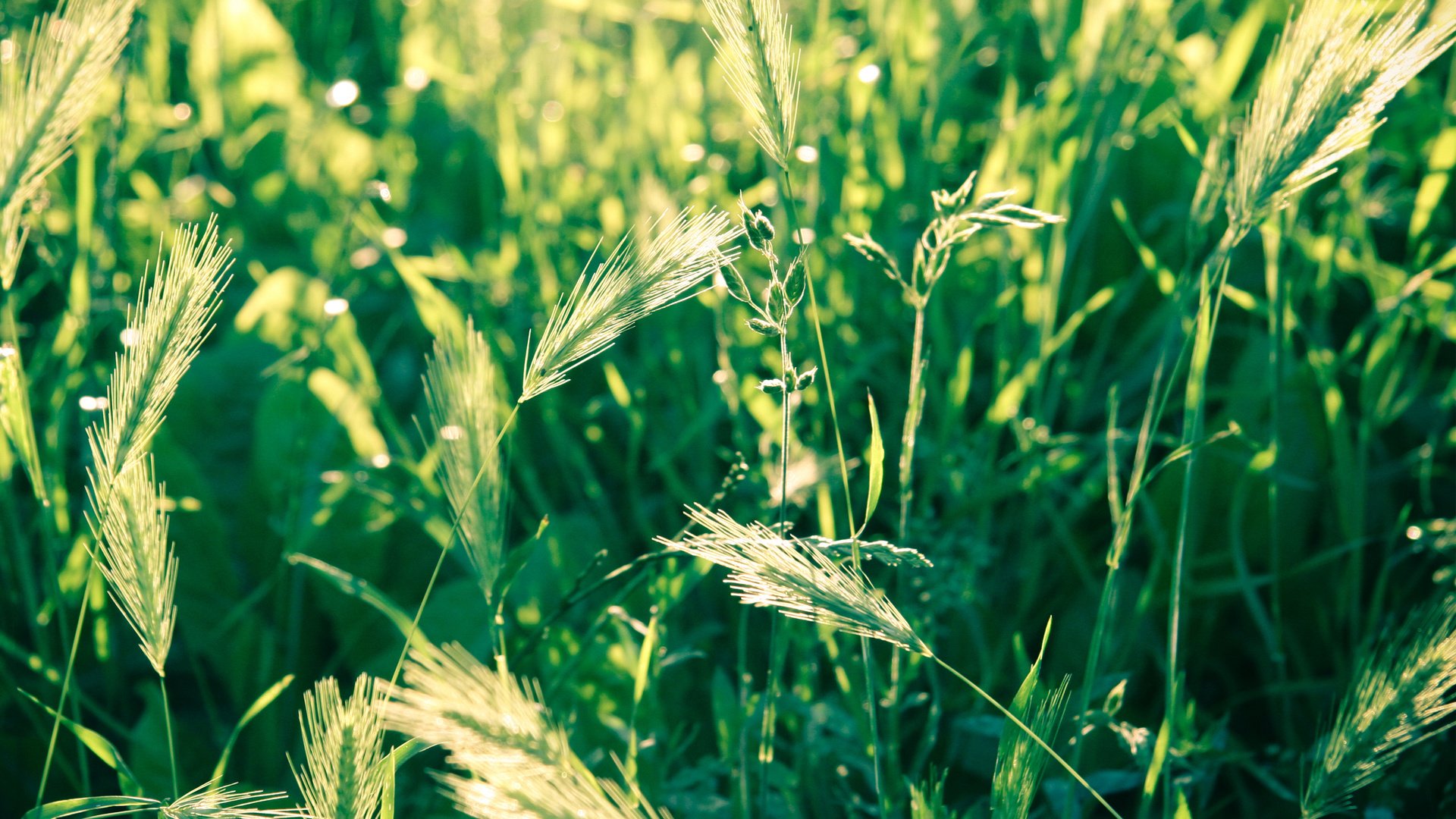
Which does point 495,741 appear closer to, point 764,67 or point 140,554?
point 140,554

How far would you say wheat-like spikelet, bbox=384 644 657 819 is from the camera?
0.44 m

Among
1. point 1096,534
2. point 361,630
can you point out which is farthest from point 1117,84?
point 361,630

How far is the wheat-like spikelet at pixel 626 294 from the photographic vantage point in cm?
54

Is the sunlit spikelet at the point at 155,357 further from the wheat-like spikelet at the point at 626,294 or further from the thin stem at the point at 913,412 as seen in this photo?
the thin stem at the point at 913,412

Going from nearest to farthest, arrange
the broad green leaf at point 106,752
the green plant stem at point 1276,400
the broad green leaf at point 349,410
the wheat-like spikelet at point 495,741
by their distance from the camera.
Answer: the wheat-like spikelet at point 495,741
the broad green leaf at point 106,752
the green plant stem at point 1276,400
the broad green leaf at point 349,410

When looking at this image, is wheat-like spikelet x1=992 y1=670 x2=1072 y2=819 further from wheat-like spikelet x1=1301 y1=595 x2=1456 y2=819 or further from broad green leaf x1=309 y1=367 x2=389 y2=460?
broad green leaf x1=309 y1=367 x2=389 y2=460

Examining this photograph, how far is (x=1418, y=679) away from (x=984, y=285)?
2.22 feet

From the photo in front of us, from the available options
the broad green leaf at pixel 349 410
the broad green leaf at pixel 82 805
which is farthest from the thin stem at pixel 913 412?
the broad green leaf at pixel 349 410

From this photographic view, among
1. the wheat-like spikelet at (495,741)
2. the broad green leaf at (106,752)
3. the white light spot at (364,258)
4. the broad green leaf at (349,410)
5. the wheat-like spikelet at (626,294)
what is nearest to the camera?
the wheat-like spikelet at (495,741)

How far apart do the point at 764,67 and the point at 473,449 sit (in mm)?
276

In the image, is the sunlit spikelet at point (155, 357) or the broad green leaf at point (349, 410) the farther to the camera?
the broad green leaf at point (349, 410)

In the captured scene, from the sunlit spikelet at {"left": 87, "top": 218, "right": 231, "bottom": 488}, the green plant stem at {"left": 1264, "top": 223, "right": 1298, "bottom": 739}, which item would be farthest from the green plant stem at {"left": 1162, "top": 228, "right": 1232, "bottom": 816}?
the sunlit spikelet at {"left": 87, "top": 218, "right": 231, "bottom": 488}

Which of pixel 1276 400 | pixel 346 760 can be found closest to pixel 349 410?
pixel 346 760

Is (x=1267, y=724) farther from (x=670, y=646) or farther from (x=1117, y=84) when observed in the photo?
(x=1117, y=84)
